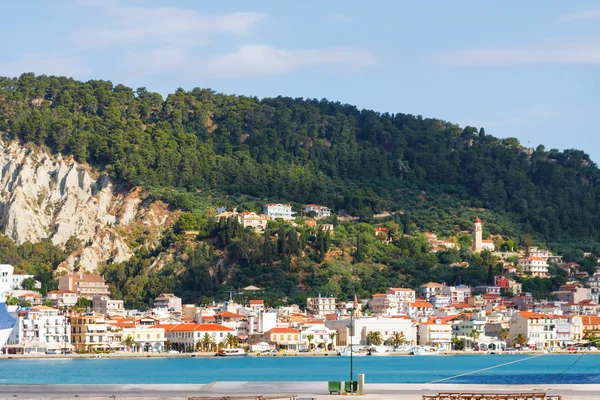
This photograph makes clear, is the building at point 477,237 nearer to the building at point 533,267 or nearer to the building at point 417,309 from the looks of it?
the building at point 533,267

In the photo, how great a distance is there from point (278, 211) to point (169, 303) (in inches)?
1045

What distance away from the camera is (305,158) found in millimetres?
157500

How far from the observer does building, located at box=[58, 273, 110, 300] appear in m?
117

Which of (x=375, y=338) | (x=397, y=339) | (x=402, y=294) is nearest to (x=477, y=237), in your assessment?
(x=402, y=294)

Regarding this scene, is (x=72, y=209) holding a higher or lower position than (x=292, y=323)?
higher

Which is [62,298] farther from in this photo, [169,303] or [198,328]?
[198,328]

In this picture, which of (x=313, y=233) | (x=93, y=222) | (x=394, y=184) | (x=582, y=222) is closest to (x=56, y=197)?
(x=93, y=222)

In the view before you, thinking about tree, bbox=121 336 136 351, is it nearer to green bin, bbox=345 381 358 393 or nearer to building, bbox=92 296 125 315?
building, bbox=92 296 125 315

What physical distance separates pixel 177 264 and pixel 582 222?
188 feet

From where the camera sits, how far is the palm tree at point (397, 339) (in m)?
108

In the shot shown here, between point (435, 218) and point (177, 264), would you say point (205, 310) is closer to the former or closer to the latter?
point (177, 264)

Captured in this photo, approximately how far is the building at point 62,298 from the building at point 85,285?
40.2 inches

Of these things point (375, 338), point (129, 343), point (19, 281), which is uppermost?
point (19, 281)

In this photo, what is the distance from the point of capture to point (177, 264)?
120875 mm
